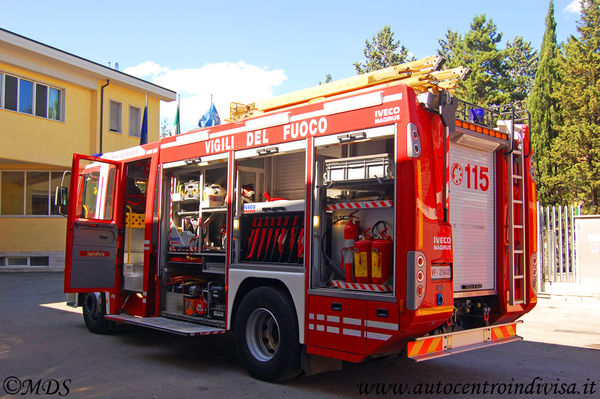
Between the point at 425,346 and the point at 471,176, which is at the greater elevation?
the point at 471,176

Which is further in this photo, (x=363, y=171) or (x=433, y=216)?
(x=363, y=171)

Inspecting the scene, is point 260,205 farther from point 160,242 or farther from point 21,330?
point 21,330

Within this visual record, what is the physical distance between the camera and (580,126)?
2345cm

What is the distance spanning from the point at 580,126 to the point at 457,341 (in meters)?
21.0

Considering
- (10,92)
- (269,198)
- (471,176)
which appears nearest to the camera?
(471,176)

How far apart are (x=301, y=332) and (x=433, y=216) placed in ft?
6.08

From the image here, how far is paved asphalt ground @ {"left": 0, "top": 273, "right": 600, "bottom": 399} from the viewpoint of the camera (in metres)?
5.93

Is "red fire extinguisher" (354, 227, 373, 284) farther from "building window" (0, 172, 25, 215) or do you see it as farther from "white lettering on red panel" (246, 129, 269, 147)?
"building window" (0, 172, 25, 215)

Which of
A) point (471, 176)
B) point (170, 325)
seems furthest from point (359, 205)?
point (170, 325)

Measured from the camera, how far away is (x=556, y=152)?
79.8 feet

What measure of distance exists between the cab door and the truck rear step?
2.25 ft

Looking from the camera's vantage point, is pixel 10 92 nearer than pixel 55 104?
Yes

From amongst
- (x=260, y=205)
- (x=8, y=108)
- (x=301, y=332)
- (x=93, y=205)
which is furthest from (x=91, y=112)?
(x=301, y=332)

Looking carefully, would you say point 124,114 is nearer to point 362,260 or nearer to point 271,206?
point 271,206
